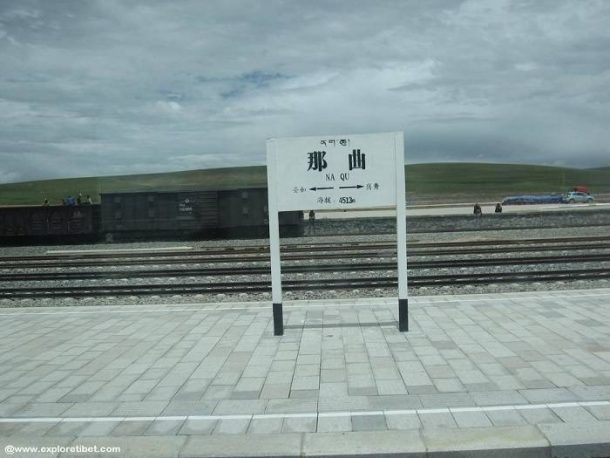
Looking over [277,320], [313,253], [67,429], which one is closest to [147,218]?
[313,253]

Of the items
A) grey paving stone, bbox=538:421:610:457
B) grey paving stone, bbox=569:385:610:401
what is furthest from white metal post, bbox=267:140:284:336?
grey paving stone, bbox=538:421:610:457

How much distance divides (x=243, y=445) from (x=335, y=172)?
14.0 feet

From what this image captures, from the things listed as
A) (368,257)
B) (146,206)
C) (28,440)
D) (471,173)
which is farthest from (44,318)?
(471,173)

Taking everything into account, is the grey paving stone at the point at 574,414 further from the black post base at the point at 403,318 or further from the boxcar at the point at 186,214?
the boxcar at the point at 186,214

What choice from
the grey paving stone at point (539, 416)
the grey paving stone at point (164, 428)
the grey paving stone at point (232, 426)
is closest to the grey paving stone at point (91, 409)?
the grey paving stone at point (164, 428)

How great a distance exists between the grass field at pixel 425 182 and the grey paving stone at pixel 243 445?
66.1ft

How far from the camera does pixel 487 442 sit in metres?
4.25

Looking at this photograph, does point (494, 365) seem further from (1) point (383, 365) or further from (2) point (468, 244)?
(2) point (468, 244)

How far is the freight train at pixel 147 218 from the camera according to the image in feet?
74.9

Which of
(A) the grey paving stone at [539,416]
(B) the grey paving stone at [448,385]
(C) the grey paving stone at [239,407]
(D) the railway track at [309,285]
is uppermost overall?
(D) the railway track at [309,285]

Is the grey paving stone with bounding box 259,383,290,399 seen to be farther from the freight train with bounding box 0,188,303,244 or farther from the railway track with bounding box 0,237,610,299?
the freight train with bounding box 0,188,303,244

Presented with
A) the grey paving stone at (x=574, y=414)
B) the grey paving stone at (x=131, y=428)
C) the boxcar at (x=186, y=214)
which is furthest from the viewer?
the boxcar at (x=186, y=214)

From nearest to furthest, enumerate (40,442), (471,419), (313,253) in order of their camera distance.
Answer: (40,442)
(471,419)
(313,253)

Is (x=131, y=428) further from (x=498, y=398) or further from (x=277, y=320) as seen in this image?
(x=498, y=398)
